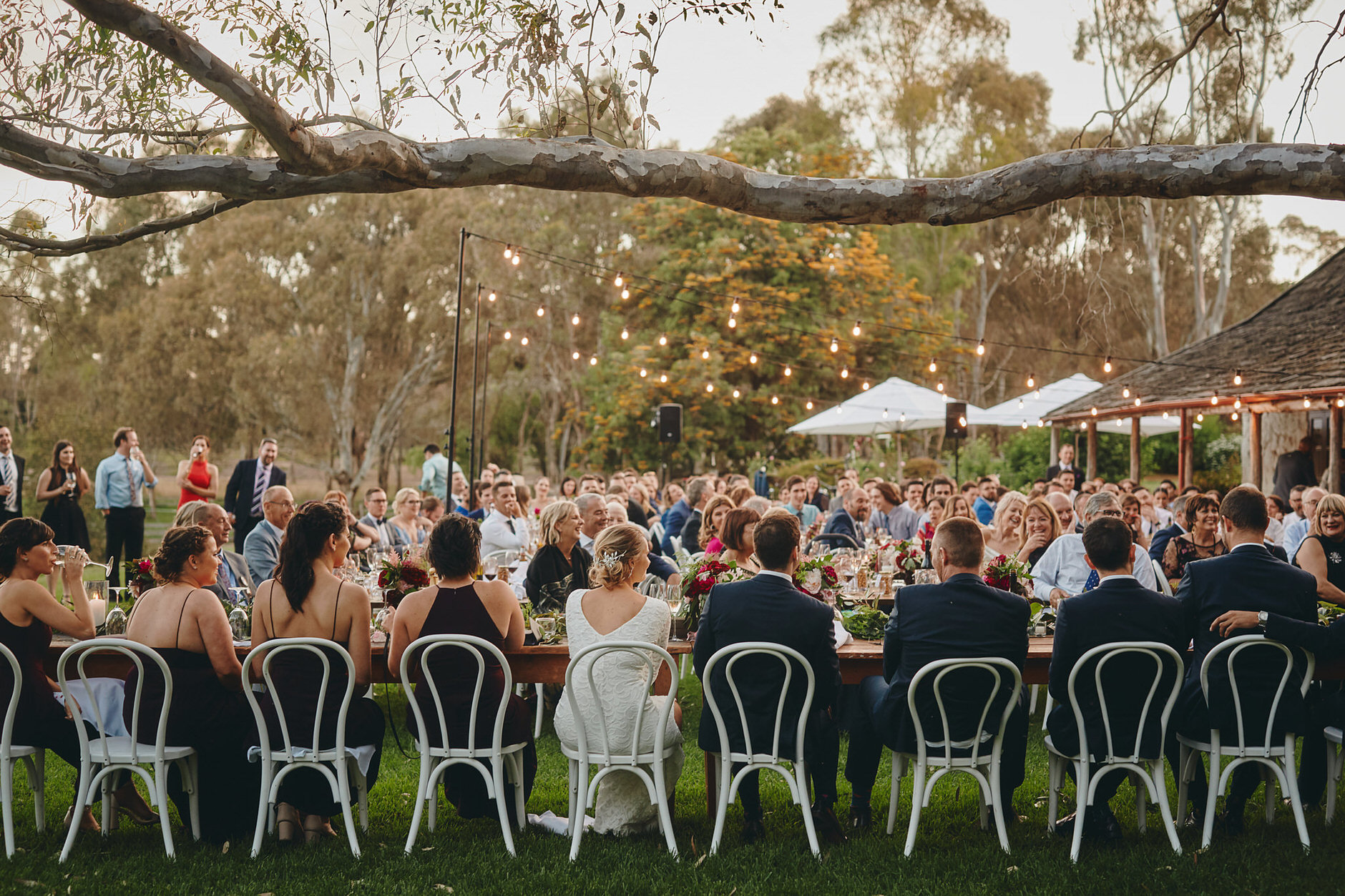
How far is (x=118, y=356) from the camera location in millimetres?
27328

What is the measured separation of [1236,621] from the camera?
12.9 feet

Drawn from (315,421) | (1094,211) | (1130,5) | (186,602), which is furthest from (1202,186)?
(315,421)

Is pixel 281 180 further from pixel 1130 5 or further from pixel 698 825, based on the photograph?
pixel 1130 5

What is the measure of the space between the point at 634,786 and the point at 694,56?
3.19m

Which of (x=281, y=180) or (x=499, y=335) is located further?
(x=499, y=335)

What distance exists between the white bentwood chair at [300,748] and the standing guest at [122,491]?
717 centimetres

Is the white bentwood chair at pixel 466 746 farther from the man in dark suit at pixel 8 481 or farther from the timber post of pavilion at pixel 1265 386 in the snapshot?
the timber post of pavilion at pixel 1265 386

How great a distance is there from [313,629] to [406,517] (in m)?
4.16

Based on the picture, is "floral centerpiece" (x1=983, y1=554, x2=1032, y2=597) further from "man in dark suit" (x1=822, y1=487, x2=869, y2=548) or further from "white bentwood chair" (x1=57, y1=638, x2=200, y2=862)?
"man in dark suit" (x1=822, y1=487, x2=869, y2=548)

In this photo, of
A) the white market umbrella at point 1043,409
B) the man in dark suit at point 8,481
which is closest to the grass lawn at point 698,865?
the man in dark suit at point 8,481

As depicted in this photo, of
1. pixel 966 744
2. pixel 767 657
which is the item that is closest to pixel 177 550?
pixel 767 657

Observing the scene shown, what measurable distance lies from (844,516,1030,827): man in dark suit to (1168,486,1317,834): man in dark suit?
66 centimetres

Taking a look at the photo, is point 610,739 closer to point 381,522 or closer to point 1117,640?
point 1117,640

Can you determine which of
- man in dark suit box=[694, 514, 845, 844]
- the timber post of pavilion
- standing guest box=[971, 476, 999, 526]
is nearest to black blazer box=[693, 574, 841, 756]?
man in dark suit box=[694, 514, 845, 844]
